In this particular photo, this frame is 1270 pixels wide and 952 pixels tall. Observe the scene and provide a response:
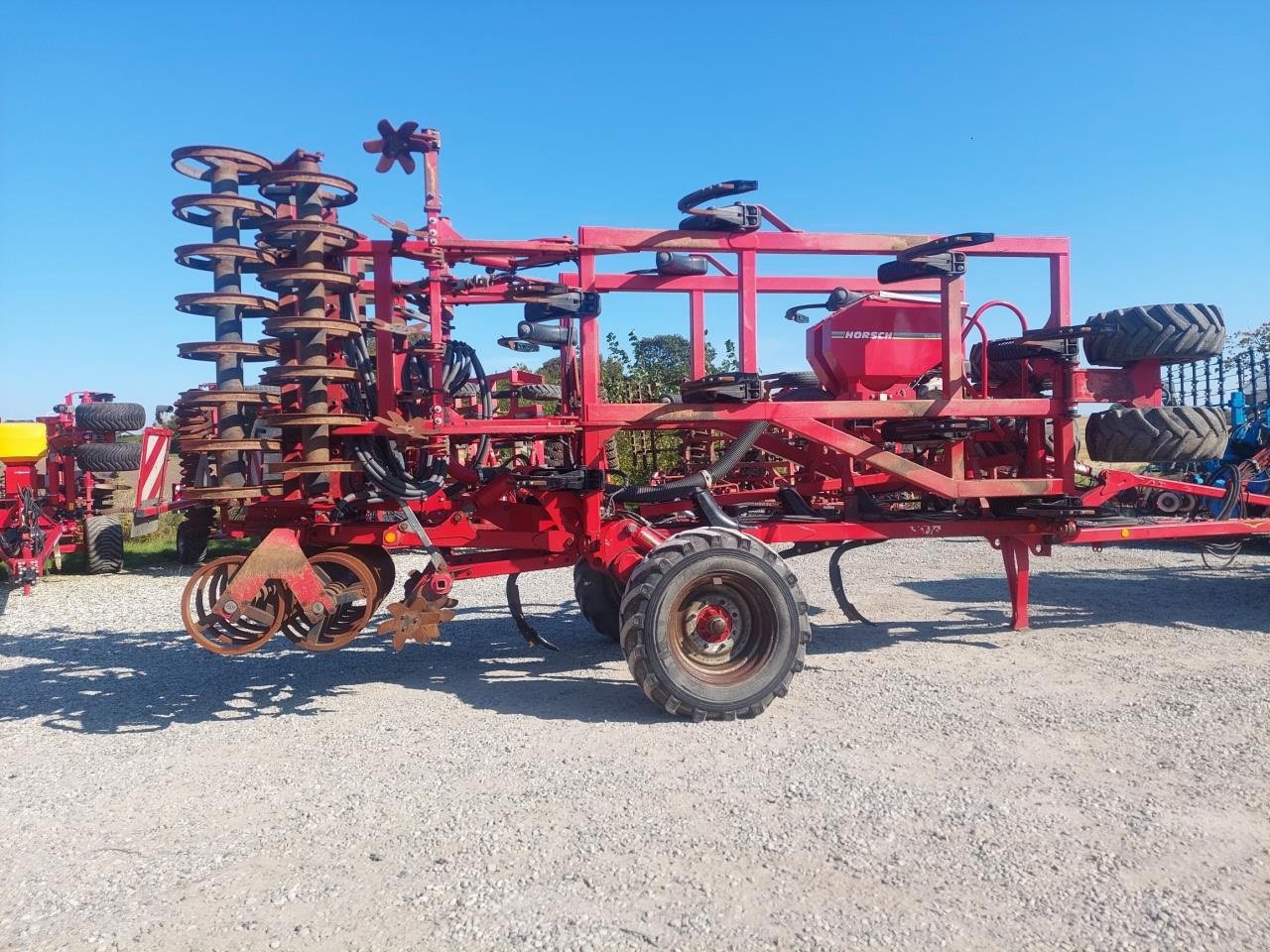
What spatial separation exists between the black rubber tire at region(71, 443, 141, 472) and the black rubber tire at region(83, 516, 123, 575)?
2.42 ft

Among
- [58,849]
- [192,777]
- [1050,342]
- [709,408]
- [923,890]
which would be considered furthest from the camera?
[1050,342]

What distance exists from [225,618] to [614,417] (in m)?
2.33

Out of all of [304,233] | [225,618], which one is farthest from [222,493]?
[304,233]

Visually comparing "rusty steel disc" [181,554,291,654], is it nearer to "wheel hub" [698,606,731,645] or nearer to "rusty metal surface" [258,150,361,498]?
"rusty metal surface" [258,150,361,498]

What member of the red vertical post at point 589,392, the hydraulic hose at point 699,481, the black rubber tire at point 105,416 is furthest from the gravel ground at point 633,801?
the black rubber tire at point 105,416

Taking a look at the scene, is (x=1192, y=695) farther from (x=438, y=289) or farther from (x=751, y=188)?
(x=438, y=289)

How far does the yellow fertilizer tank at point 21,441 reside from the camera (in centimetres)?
1095

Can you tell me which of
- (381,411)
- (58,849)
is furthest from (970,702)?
(58,849)

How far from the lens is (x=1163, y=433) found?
18.3ft

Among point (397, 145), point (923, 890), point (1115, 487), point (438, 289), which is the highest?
point (397, 145)

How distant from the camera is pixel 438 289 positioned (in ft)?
16.7

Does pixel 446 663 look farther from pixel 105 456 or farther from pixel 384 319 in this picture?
pixel 105 456

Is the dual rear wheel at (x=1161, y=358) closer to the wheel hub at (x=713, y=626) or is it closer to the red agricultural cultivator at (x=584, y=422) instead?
the red agricultural cultivator at (x=584, y=422)

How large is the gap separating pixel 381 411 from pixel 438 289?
0.78 meters
